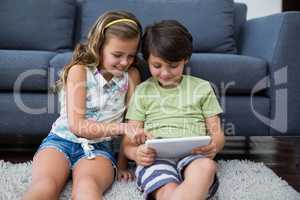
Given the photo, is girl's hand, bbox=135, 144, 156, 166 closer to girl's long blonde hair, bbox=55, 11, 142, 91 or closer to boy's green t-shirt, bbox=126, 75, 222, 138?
boy's green t-shirt, bbox=126, 75, 222, 138

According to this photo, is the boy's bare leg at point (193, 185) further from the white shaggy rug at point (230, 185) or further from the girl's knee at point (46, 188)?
the girl's knee at point (46, 188)

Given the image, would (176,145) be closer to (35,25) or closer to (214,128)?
(214,128)

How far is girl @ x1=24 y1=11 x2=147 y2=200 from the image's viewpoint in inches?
43.1

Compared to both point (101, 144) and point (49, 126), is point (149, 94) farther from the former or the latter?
point (49, 126)

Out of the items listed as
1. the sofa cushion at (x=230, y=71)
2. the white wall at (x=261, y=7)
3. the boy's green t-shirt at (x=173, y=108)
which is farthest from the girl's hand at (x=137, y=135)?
the white wall at (x=261, y=7)

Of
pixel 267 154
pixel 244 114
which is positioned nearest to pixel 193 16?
pixel 244 114

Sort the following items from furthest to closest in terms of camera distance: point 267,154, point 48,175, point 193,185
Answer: point 267,154, point 48,175, point 193,185

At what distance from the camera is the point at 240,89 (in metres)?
1.56

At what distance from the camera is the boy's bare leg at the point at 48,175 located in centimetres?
95

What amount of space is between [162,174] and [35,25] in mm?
1265

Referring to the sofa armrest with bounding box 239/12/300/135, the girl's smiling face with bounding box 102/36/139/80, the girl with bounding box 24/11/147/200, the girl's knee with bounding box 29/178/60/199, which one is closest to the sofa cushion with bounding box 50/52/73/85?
the girl with bounding box 24/11/147/200

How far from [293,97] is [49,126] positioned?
1.04 meters

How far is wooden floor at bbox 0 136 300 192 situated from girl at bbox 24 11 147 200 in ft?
1.33

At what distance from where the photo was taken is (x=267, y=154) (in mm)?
1668
